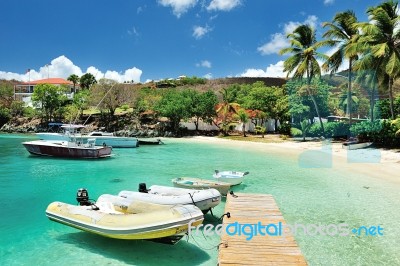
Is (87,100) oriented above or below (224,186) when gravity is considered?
above

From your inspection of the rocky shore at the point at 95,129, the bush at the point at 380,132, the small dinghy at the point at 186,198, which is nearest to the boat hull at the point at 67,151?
the small dinghy at the point at 186,198

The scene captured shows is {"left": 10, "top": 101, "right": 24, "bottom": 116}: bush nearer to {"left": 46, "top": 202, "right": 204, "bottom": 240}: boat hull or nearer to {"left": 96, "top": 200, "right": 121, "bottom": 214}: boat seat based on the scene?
{"left": 96, "top": 200, "right": 121, "bottom": 214}: boat seat

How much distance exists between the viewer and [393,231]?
32.9ft

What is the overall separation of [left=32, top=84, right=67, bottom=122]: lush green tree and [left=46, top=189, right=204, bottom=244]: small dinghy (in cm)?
5065

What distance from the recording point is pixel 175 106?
46.3 meters

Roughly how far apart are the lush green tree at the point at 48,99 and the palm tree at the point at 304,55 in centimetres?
3785

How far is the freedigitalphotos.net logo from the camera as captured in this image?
25.7ft

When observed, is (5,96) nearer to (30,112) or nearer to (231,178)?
(30,112)

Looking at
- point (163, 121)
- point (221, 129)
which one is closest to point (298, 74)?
point (221, 129)

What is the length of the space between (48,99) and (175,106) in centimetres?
2377

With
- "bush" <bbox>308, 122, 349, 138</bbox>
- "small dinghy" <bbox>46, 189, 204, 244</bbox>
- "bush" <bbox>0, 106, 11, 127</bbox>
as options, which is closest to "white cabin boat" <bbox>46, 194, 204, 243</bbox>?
"small dinghy" <bbox>46, 189, 204, 244</bbox>

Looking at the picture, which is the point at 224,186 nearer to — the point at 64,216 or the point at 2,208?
the point at 64,216

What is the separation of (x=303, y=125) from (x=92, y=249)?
1292 inches

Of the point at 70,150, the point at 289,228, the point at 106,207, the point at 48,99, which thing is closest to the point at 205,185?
the point at 106,207
